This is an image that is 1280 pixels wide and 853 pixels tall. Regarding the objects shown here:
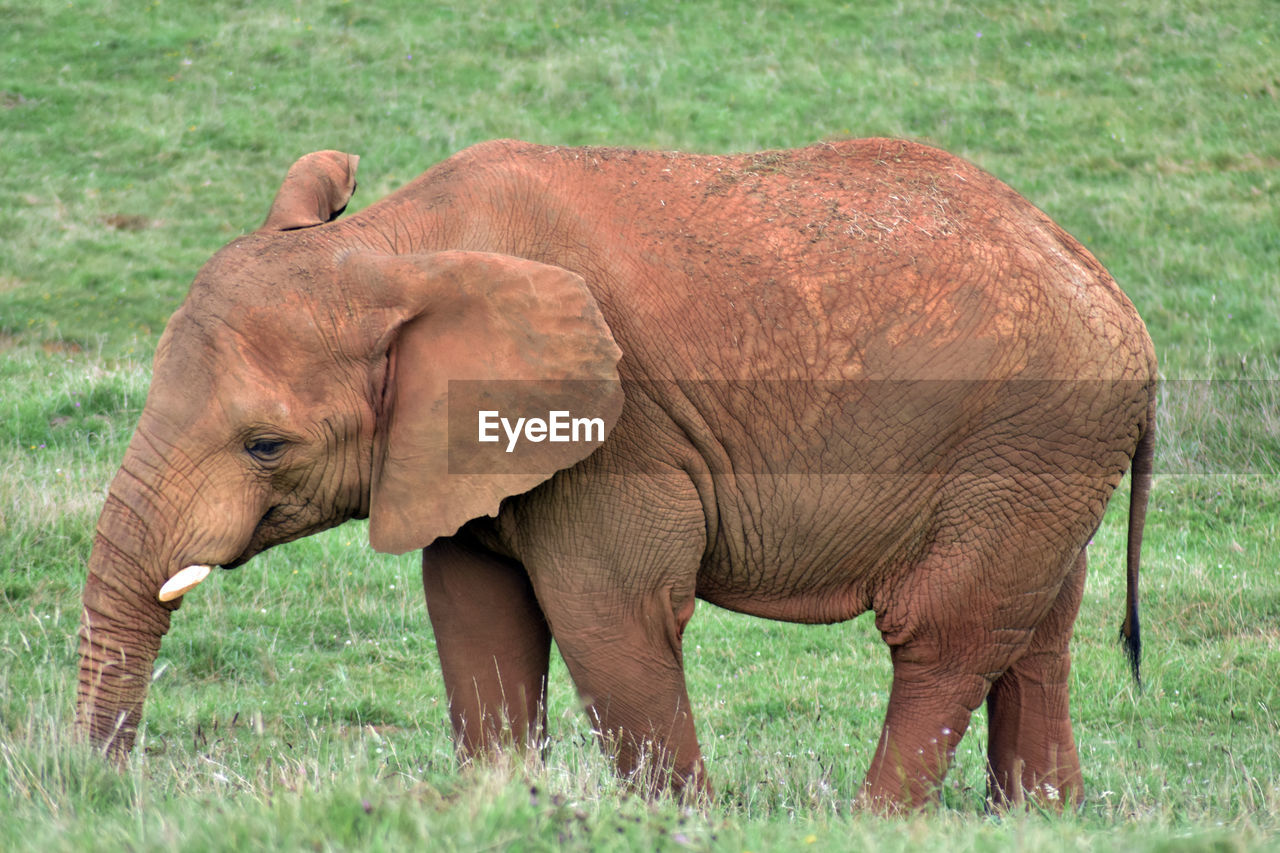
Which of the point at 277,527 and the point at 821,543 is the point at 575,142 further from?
the point at 277,527

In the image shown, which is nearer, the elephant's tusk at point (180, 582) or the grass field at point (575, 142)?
the grass field at point (575, 142)

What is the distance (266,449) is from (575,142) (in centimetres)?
1593

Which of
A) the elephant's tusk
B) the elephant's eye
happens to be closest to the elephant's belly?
the elephant's eye

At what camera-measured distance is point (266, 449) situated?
4949mm

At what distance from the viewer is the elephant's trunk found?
191 inches

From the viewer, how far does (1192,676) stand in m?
Answer: 7.79

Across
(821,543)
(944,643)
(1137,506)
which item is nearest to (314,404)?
(821,543)

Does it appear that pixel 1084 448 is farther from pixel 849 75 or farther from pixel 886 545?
pixel 849 75

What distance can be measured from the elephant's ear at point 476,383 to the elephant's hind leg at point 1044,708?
2.37 meters

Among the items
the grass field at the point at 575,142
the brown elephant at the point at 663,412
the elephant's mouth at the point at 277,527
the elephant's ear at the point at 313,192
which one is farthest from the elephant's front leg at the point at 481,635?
the elephant's ear at the point at 313,192

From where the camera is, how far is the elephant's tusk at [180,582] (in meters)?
4.79

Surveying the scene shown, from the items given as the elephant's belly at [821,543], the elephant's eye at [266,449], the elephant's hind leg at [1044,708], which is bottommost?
the elephant's hind leg at [1044,708]

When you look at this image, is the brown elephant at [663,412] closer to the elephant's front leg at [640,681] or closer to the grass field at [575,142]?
→ the elephant's front leg at [640,681]

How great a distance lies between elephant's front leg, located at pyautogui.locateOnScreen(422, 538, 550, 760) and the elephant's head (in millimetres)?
823
